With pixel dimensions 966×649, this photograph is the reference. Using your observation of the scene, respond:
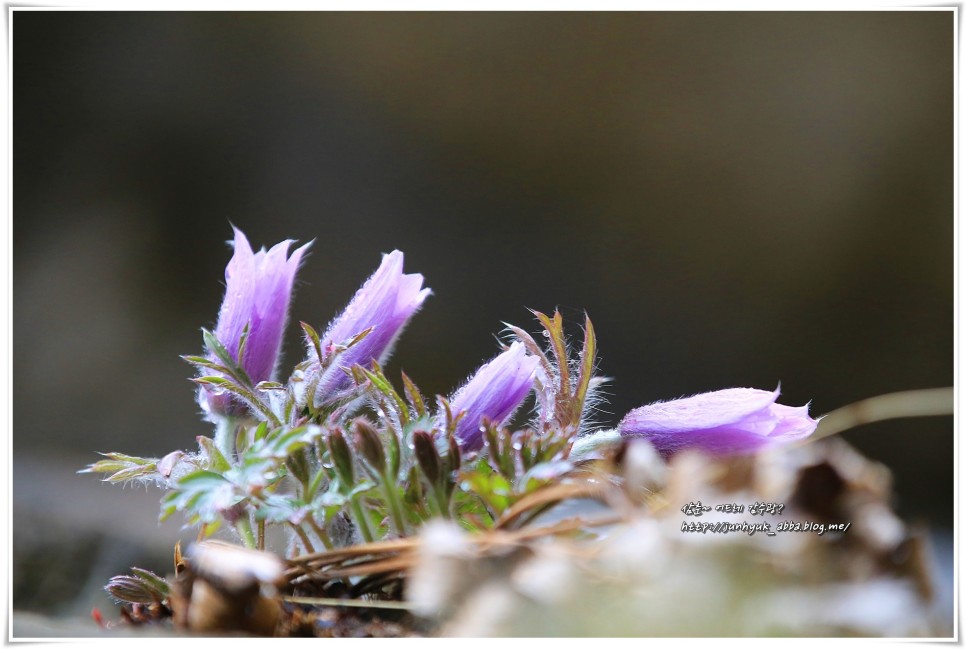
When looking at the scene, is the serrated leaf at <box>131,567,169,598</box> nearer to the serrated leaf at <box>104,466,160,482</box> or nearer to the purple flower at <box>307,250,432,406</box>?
the serrated leaf at <box>104,466,160,482</box>

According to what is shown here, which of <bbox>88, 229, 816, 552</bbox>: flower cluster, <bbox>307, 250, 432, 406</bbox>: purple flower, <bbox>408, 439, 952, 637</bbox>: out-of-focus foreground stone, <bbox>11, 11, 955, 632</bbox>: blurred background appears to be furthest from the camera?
<bbox>11, 11, 955, 632</bbox>: blurred background

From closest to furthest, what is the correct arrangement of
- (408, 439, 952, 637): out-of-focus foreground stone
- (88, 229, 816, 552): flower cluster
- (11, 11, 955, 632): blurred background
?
(408, 439, 952, 637): out-of-focus foreground stone
(88, 229, 816, 552): flower cluster
(11, 11, 955, 632): blurred background

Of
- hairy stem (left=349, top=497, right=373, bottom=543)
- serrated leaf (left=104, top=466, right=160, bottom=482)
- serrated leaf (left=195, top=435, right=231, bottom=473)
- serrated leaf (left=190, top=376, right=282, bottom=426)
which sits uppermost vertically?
serrated leaf (left=190, top=376, right=282, bottom=426)

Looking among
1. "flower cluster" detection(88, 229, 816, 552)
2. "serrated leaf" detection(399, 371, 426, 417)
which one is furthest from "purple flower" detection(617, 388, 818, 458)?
"serrated leaf" detection(399, 371, 426, 417)

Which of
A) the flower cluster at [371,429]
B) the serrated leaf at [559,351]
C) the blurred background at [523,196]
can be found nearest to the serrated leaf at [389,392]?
the flower cluster at [371,429]

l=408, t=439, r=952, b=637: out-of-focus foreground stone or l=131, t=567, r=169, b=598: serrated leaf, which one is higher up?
l=408, t=439, r=952, b=637: out-of-focus foreground stone

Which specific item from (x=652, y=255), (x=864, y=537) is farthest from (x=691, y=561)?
(x=652, y=255)

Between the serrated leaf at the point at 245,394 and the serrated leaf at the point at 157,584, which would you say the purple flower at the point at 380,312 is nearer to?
the serrated leaf at the point at 245,394
